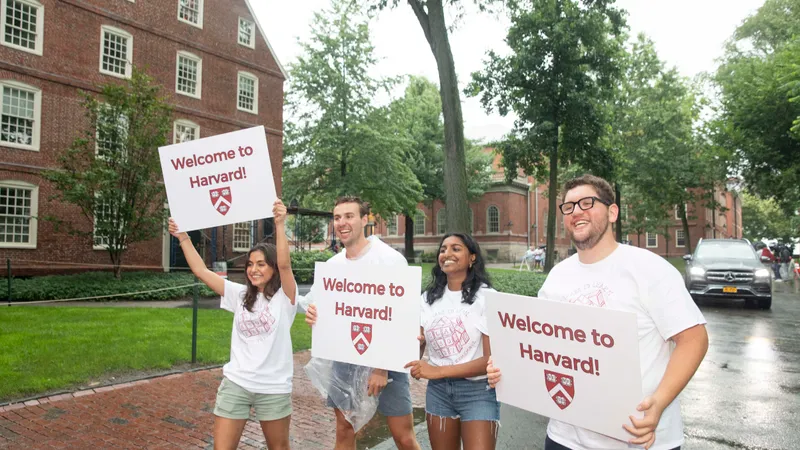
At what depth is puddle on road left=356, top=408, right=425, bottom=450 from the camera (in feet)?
17.1

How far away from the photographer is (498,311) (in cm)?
274

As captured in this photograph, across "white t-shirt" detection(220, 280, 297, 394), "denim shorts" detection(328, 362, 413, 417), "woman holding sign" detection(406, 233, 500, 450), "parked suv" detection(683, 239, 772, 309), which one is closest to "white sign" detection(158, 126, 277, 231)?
"white t-shirt" detection(220, 280, 297, 394)

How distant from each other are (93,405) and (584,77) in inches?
831

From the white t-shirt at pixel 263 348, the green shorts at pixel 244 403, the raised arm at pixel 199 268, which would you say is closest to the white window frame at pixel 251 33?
the raised arm at pixel 199 268

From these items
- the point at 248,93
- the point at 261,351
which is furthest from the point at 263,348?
the point at 248,93

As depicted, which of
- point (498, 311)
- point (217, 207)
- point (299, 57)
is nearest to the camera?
point (498, 311)

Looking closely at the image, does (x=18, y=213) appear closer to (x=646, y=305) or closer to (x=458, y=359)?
(x=458, y=359)

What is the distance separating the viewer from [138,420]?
5602mm

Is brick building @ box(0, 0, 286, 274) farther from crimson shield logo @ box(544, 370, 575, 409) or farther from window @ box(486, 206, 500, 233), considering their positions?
window @ box(486, 206, 500, 233)

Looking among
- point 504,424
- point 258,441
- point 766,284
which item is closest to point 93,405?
point 258,441

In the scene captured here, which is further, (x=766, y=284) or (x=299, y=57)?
(x=299, y=57)

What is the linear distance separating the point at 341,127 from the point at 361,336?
3038 cm

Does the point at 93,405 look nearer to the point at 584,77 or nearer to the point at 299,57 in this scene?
the point at 584,77

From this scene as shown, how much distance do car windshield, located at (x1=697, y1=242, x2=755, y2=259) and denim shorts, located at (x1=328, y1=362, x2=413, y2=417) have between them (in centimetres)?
1578
